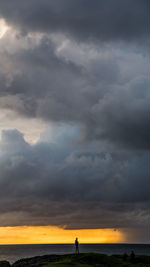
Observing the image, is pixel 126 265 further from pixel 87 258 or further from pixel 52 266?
pixel 52 266

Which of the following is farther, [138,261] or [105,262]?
[138,261]

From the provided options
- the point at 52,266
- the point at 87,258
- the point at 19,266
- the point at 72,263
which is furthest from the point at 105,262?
the point at 19,266

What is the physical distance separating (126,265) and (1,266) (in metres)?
22.1

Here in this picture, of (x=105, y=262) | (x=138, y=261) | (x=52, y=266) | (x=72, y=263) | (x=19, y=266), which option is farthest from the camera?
(x=19, y=266)

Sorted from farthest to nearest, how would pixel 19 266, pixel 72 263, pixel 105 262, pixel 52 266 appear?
pixel 19 266 < pixel 105 262 < pixel 72 263 < pixel 52 266

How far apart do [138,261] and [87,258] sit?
38.0 ft

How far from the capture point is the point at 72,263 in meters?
56.8

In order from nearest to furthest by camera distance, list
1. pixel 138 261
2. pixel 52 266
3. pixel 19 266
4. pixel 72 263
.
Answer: pixel 52 266 < pixel 72 263 < pixel 138 261 < pixel 19 266

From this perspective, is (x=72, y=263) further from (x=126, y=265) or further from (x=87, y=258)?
(x=126, y=265)

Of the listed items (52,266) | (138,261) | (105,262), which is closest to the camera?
(52,266)

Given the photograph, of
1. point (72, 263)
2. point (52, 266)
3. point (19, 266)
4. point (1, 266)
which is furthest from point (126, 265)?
point (19, 266)

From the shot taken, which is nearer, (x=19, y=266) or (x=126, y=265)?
(x=126, y=265)

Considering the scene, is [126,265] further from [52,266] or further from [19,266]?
[19,266]

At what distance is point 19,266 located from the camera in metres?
80.1
